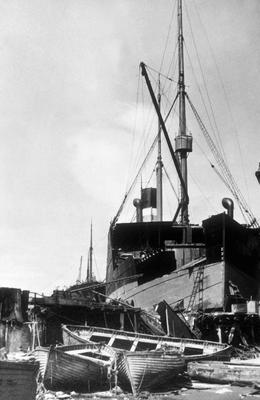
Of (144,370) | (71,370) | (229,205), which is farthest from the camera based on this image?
(229,205)

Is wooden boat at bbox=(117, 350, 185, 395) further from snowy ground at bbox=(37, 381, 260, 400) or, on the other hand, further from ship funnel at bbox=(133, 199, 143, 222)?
ship funnel at bbox=(133, 199, 143, 222)

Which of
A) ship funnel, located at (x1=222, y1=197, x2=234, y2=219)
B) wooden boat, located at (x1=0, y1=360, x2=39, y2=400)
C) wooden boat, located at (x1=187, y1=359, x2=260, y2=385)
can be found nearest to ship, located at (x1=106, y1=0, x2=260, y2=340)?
ship funnel, located at (x1=222, y1=197, x2=234, y2=219)

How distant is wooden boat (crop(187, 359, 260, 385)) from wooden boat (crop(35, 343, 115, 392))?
130 inches

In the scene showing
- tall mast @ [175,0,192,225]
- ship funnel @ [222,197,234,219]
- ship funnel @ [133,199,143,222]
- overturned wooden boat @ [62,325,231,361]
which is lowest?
overturned wooden boat @ [62,325,231,361]

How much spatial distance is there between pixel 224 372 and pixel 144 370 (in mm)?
2969

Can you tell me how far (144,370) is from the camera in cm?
1298

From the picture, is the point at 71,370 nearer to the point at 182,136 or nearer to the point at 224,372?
the point at 224,372

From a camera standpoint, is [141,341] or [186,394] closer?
[186,394]

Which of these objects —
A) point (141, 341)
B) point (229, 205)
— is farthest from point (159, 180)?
point (141, 341)

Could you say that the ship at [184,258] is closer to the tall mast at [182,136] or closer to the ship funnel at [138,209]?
the tall mast at [182,136]

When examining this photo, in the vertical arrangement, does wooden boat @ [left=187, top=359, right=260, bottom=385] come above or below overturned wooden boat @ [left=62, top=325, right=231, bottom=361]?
below

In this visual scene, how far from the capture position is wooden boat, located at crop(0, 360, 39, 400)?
27.0 ft

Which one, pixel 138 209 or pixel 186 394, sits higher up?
pixel 138 209

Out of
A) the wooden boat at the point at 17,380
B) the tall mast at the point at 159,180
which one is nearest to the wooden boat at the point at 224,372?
the wooden boat at the point at 17,380
